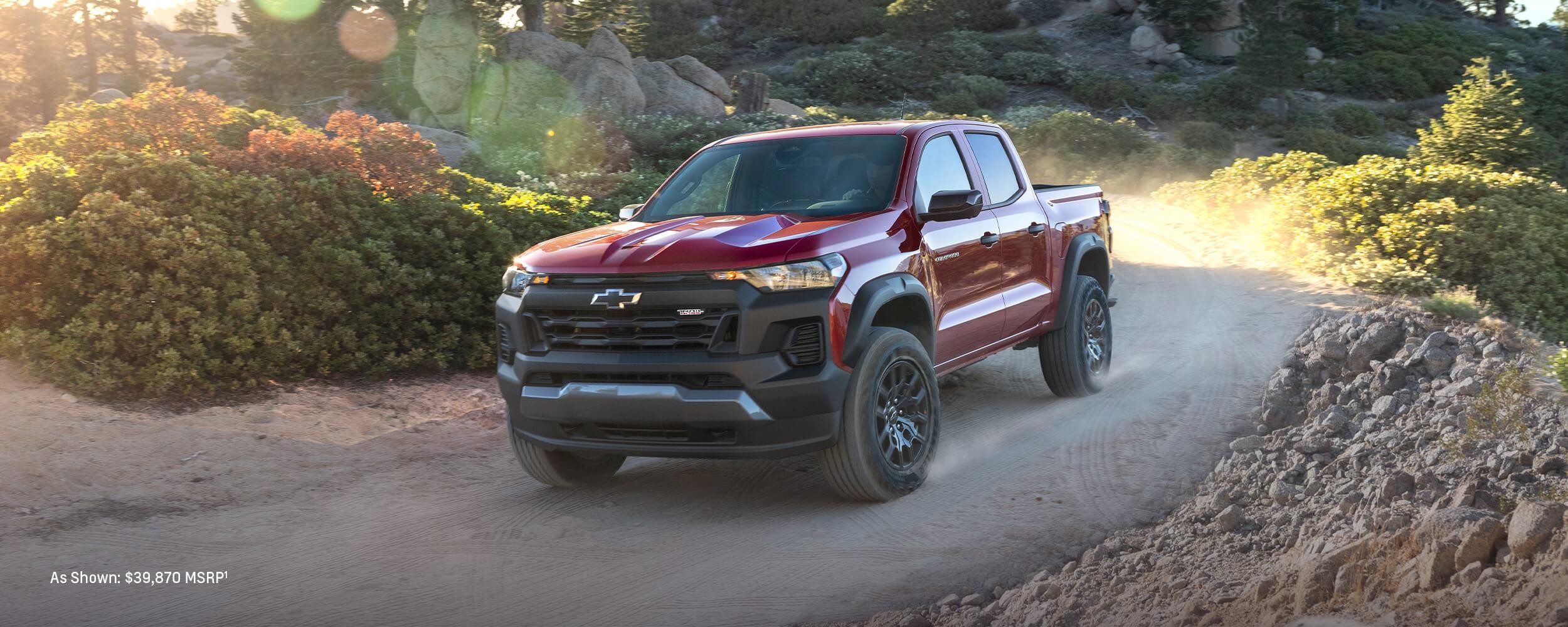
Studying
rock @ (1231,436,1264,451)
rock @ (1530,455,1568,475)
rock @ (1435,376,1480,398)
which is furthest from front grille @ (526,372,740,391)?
rock @ (1435,376,1480,398)

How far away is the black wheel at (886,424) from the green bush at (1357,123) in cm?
3370

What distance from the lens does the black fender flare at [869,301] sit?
5.57 meters

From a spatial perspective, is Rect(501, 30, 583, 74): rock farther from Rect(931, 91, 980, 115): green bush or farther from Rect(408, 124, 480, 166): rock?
Rect(931, 91, 980, 115): green bush

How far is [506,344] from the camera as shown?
19.6 ft

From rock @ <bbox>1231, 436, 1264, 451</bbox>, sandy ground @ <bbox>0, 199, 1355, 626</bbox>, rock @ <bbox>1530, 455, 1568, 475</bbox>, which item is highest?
rock @ <bbox>1530, 455, 1568, 475</bbox>

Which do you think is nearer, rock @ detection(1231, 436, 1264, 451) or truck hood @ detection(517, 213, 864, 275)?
truck hood @ detection(517, 213, 864, 275)

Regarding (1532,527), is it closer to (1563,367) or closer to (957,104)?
(1563,367)

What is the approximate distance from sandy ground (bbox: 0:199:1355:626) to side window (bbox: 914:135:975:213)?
1.57 meters

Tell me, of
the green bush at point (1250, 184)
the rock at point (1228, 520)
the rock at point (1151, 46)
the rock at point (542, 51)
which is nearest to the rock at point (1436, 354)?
the rock at point (1228, 520)

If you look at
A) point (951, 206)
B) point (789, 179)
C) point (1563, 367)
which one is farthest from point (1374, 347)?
point (789, 179)

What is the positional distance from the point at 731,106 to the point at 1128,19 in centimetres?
2886

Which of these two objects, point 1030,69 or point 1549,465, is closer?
point 1549,465

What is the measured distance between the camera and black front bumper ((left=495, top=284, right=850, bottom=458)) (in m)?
5.32

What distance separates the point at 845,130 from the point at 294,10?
36.9 meters
